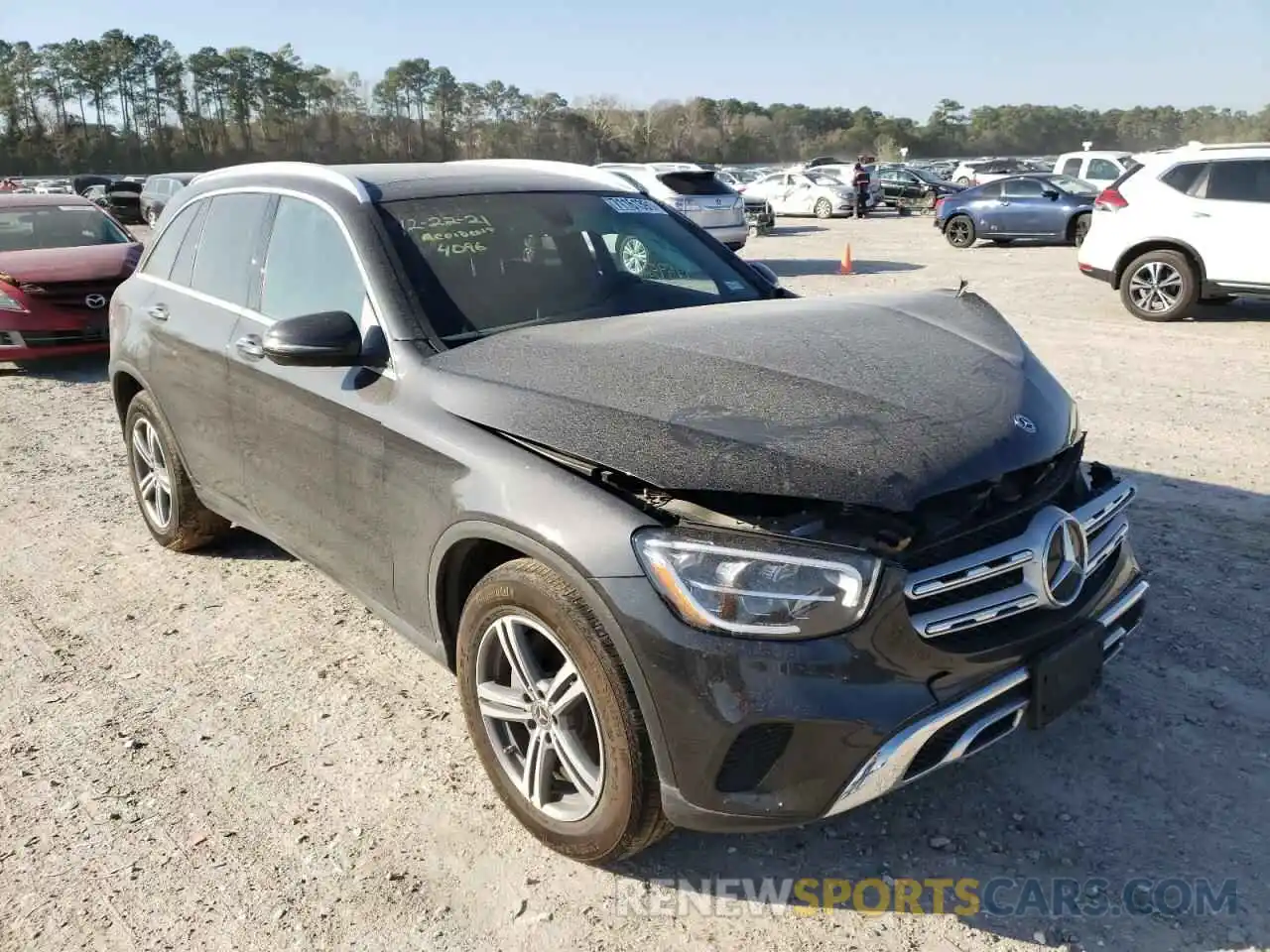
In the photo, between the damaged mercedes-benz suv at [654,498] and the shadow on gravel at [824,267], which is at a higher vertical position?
the damaged mercedes-benz suv at [654,498]

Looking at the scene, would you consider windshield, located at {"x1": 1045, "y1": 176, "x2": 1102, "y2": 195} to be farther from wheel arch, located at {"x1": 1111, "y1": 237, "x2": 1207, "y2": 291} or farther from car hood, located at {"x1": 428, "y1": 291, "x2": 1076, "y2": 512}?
car hood, located at {"x1": 428, "y1": 291, "x2": 1076, "y2": 512}

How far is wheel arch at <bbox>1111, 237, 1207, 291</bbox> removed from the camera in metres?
10.4

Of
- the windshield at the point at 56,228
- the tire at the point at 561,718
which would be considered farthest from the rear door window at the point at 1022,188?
the tire at the point at 561,718

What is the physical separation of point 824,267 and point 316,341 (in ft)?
51.1

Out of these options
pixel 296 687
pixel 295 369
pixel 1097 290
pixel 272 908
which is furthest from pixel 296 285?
pixel 1097 290

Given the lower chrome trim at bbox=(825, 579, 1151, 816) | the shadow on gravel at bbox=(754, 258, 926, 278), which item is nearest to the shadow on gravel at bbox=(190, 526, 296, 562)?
the lower chrome trim at bbox=(825, 579, 1151, 816)

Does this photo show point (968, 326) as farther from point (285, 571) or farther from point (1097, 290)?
point (1097, 290)

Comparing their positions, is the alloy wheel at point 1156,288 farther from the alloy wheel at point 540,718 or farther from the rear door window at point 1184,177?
the alloy wheel at point 540,718

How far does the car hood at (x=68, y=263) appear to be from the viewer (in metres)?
9.67

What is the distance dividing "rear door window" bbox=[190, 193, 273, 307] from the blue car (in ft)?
62.0

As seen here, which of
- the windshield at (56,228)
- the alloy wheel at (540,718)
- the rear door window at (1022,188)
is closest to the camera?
the alloy wheel at (540,718)

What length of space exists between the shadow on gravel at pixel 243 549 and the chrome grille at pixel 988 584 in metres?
3.51

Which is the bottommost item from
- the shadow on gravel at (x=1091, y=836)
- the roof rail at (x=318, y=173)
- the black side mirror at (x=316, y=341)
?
the shadow on gravel at (x=1091, y=836)

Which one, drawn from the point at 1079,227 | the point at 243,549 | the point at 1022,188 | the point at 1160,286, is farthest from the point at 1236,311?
the point at 243,549
